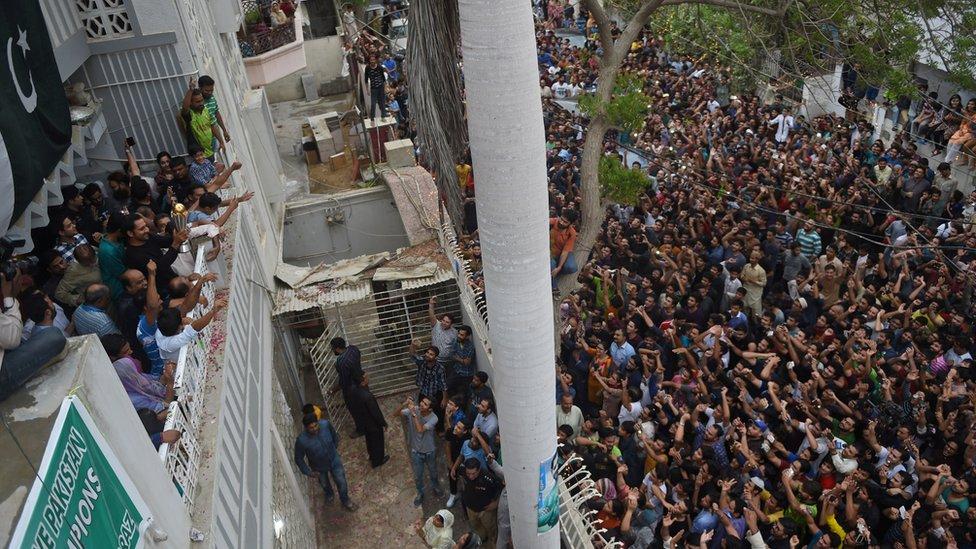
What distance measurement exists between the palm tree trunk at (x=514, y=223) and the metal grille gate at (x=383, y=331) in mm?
5214

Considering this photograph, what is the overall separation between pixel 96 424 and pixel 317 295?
7510 mm

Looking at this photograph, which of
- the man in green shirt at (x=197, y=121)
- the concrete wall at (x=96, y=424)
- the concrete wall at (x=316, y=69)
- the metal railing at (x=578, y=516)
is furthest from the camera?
the concrete wall at (x=316, y=69)

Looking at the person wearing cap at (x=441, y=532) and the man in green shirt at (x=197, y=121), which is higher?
the man in green shirt at (x=197, y=121)

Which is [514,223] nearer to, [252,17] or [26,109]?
[26,109]

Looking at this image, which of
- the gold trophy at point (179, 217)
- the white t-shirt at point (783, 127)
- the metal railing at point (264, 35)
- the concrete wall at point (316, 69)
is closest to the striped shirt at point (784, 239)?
the white t-shirt at point (783, 127)

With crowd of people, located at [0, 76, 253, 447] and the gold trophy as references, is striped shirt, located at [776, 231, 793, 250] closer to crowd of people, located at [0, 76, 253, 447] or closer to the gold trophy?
crowd of people, located at [0, 76, 253, 447]

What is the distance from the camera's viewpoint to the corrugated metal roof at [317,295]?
11031mm

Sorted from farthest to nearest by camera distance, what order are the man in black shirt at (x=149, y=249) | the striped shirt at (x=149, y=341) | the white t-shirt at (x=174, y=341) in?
1. the man in black shirt at (x=149, y=249)
2. the striped shirt at (x=149, y=341)
3. the white t-shirt at (x=174, y=341)

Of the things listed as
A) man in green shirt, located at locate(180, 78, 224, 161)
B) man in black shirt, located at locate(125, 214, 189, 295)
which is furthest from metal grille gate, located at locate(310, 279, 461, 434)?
man in black shirt, located at locate(125, 214, 189, 295)

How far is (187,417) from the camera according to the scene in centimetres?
552

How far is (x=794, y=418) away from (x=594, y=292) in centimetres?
351

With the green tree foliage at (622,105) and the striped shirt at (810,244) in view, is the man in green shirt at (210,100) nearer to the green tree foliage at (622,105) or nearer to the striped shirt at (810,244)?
the green tree foliage at (622,105)

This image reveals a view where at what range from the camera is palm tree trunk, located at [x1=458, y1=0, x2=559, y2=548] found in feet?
16.5

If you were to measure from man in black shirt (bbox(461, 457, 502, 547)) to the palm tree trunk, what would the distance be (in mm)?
1338
